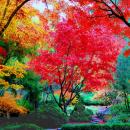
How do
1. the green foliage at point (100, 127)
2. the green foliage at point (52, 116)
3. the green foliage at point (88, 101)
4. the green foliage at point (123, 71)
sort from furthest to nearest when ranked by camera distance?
the green foliage at point (88, 101)
the green foliage at point (123, 71)
the green foliage at point (52, 116)
the green foliage at point (100, 127)

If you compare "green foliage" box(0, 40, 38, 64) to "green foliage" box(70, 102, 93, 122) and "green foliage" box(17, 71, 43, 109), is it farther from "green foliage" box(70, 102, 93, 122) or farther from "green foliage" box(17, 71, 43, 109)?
"green foliage" box(70, 102, 93, 122)

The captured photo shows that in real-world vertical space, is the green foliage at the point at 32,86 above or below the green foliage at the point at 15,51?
below

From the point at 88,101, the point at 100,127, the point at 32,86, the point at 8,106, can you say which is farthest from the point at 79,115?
the point at 88,101

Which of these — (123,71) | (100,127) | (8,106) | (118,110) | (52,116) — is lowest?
(100,127)

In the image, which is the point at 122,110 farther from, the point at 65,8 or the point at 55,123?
the point at 65,8

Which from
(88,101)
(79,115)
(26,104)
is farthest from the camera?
(88,101)

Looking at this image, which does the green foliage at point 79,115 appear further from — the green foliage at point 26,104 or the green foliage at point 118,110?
the green foliage at point 26,104

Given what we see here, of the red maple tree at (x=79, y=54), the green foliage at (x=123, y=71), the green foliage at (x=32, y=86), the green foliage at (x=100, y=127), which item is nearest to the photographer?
the green foliage at (x=100, y=127)

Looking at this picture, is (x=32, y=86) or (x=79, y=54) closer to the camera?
(x=79, y=54)

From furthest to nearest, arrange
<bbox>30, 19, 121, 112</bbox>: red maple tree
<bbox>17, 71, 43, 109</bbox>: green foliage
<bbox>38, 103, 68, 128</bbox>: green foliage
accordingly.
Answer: <bbox>17, 71, 43, 109</bbox>: green foliage
<bbox>30, 19, 121, 112</bbox>: red maple tree
<bbox>38, 103, 68, 128</bbox>: green foliage

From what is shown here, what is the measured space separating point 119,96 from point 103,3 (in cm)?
1954

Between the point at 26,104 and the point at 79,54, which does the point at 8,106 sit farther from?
the point at 79,54

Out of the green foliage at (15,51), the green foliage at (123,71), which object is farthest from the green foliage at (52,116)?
the green foliage at (123,71)

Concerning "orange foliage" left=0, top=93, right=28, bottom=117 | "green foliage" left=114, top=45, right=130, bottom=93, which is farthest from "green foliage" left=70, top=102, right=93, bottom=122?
"orange foliage" left=0, top=93, right=28, bottom=117
